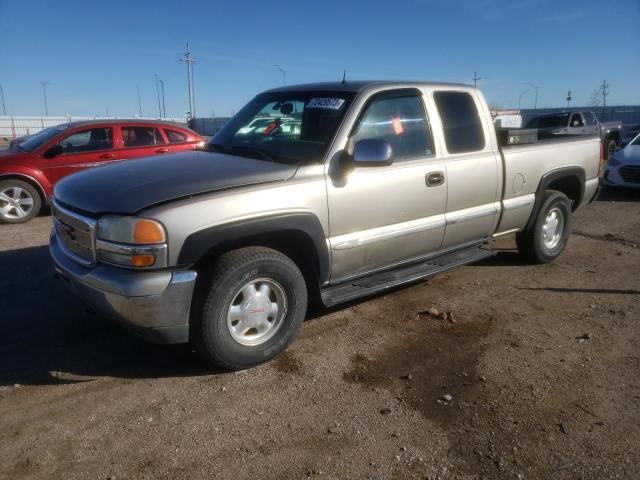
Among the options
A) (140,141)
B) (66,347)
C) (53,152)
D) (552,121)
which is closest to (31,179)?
(53,152)

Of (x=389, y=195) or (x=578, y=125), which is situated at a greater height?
(x=578, y=125)

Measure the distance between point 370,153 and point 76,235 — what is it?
2005 millimetres

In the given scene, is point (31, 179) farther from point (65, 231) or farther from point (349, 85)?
point (349, 85)

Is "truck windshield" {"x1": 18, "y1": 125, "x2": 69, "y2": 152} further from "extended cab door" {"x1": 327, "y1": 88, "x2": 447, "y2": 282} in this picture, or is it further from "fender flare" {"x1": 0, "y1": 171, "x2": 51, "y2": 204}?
"extended cab door" {"x1": 327, "y1": 88, "x2": 447, "y2": 282}

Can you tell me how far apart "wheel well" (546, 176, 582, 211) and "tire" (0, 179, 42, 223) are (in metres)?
7.51

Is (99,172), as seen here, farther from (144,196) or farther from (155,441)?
(155,441)

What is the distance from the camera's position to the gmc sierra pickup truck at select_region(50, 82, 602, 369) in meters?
2.96

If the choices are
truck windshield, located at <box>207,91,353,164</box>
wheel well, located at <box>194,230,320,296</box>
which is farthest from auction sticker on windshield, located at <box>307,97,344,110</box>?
wheel well, located at <box>194,230,320,296</box>

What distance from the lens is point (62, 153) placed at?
8.30 m

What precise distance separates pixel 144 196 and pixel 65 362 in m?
1.39

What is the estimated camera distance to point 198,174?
3311 millimetres

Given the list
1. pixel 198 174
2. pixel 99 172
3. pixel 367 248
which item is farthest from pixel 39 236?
pixel 367 248

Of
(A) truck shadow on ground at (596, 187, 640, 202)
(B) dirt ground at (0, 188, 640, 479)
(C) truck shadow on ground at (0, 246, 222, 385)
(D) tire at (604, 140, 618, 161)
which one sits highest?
(D) tire at (604, 140, 618, 161)

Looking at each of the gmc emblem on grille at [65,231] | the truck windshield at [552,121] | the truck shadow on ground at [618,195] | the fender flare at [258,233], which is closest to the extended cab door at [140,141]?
the gmc emblem on grille at [65,231]
